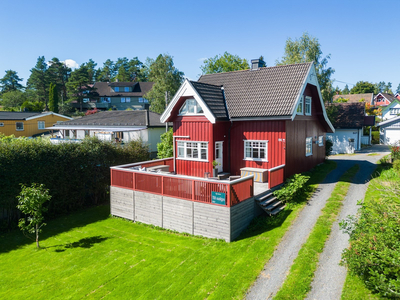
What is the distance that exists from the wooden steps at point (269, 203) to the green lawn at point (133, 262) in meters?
0.41

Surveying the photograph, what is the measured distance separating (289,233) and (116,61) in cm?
10324

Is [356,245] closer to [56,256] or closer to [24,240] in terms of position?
[56,256]

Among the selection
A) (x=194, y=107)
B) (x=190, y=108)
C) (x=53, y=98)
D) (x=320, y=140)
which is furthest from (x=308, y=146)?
(x=53, y=98)

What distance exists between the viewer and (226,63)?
4416cm

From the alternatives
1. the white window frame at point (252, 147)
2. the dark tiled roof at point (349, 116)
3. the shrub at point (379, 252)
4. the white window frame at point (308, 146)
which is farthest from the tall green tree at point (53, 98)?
the shrub at point (379, 252)

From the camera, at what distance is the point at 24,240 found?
13.3 metres

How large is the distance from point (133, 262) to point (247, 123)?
1031cm

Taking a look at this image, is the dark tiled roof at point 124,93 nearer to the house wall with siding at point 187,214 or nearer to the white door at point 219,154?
the white door at point 219,154

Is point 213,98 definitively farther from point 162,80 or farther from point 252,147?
point 162,80

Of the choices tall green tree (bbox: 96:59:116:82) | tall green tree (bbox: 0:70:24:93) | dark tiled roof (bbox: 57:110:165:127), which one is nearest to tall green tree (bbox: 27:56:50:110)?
tall green tree (bbox: 0:70:24:93)

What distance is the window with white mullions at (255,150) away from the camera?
16.9 meters

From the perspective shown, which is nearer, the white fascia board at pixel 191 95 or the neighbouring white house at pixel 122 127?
the white fascia board at pixel 191 95

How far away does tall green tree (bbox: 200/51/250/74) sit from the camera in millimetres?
44188

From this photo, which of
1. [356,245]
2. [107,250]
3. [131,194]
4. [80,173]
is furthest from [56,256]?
[356,245]
